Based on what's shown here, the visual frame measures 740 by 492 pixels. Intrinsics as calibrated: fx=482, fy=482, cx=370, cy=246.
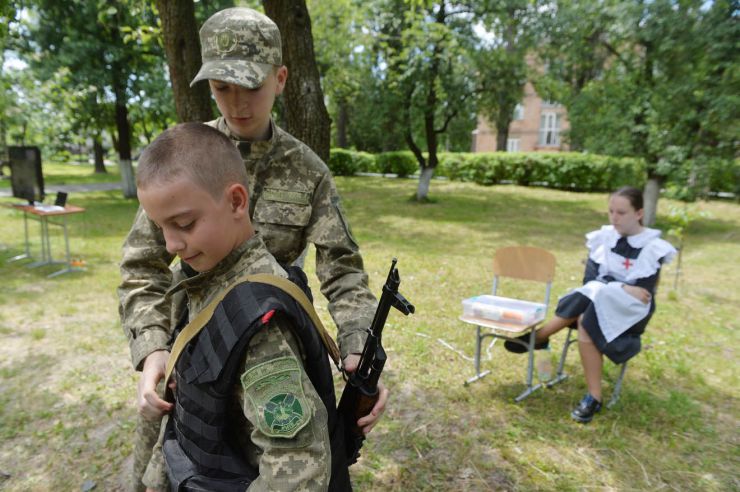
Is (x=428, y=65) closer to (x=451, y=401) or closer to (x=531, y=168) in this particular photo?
(x=531, y=168)

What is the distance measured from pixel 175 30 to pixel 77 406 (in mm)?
3440

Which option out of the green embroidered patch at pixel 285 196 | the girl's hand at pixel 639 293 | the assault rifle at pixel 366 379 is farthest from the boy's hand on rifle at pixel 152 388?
the girl's hand at pixel 639 293

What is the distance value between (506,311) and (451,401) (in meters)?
0.93

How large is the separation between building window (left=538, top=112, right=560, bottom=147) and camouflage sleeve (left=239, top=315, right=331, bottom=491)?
4161cm

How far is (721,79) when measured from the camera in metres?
7.33

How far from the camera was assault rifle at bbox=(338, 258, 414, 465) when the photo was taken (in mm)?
1489

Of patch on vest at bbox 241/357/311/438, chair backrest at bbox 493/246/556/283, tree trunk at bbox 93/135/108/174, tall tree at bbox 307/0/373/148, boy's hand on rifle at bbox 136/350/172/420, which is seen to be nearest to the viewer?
patch on vest at bbox 241/357/311/438

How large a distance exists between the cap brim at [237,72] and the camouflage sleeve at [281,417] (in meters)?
0.92

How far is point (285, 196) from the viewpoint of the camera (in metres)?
1.90

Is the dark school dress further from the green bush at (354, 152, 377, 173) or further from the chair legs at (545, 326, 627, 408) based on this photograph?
the green bush at (354, 152, 377, 173)

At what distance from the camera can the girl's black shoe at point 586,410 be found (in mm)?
3916

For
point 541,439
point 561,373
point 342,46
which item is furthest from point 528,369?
point 342,46

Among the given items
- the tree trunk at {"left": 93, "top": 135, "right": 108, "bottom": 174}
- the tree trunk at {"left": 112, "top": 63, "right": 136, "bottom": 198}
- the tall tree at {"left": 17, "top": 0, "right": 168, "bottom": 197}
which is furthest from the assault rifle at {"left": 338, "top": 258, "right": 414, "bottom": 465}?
the tree trunk at {"left": 93, "top": 135, "right": 108, "bottom": 174}

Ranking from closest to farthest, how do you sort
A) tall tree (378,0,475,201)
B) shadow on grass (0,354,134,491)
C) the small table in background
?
shadow on grass (0,354,134,491) < the small table in background < tall tree (378,0,475,201)
